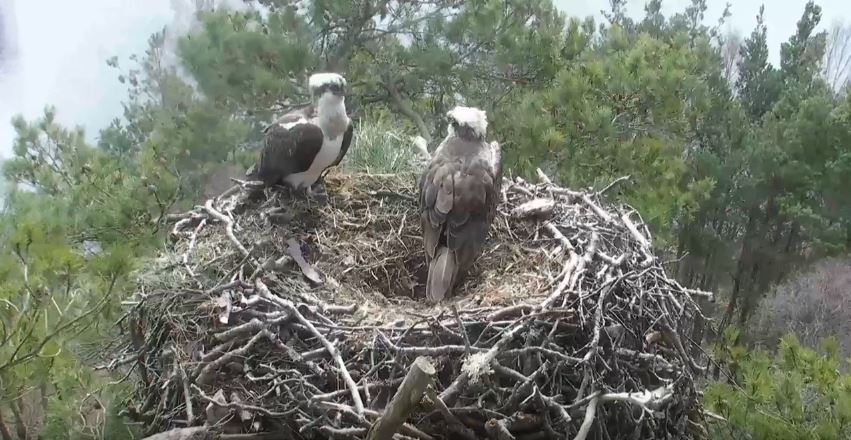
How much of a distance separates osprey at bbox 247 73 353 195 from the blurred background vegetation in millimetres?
474

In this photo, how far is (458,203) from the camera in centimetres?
263

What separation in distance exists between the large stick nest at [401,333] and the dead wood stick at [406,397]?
121 mm

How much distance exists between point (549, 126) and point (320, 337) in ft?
6.59

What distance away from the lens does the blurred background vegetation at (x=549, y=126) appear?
11.5ft

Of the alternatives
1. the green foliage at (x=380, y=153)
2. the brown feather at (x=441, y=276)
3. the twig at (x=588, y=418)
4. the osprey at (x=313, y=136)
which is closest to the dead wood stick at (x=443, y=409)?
the twig at (x=588, y=418)

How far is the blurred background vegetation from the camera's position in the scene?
3.49 metres

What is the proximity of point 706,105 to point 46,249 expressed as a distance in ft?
10.7

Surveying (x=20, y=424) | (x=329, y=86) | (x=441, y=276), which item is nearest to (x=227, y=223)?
(x=329, y=86)

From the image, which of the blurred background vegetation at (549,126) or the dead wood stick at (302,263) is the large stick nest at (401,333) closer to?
the dead wood stick at (302,263)

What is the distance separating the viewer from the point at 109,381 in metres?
2.51

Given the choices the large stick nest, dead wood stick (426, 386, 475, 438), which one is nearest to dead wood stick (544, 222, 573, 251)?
the large stick nest

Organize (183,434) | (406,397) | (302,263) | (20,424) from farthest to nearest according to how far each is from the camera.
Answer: (302,263)
(20,424)
(183,434)
(406,397)

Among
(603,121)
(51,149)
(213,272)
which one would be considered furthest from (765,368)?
(51,149)

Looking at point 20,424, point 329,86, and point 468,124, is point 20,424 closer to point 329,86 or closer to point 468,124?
point 329,86
